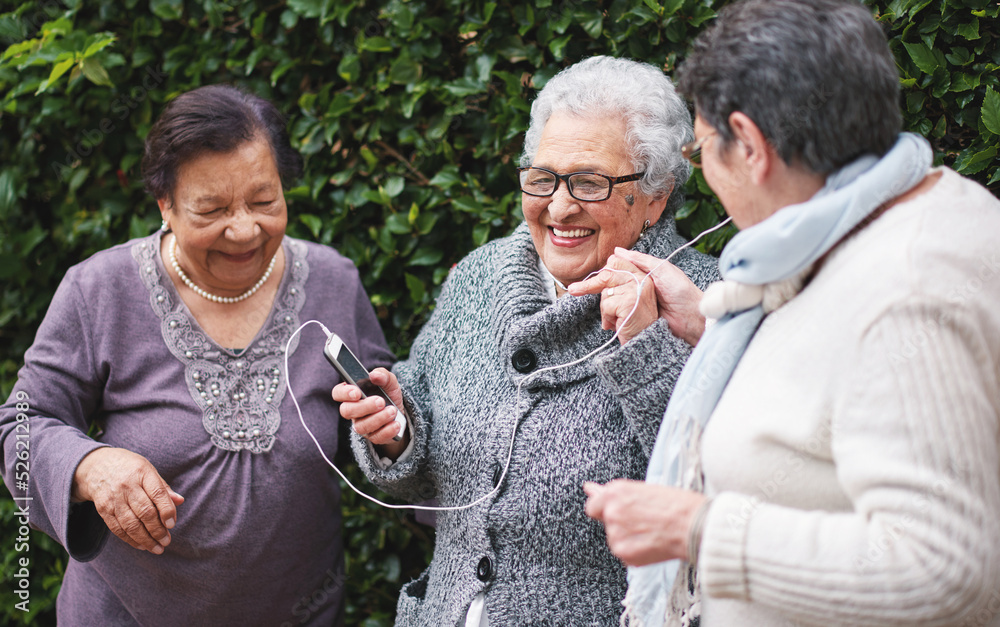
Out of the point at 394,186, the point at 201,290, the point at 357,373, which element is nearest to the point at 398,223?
the point at 394,186

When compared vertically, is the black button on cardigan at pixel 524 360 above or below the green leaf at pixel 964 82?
below

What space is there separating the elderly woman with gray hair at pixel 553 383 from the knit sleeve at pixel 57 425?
0.79 m

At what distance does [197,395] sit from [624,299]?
132 cm

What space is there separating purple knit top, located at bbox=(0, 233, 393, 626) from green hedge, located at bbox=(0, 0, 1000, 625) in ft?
2.12

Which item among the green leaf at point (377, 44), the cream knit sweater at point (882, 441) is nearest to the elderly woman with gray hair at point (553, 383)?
the cream knit sweater at point (882, 441)

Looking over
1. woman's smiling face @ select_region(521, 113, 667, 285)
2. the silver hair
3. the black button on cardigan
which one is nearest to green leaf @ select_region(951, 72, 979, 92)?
the silver hair

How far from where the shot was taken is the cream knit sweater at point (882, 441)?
1110mm

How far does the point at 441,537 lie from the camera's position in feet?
7.38

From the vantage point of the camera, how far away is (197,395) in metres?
2.30

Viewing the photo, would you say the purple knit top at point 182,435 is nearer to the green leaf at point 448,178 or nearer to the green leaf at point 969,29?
the green leaf at point 448,178

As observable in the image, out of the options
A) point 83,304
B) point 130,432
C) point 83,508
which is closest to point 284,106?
point 83,304

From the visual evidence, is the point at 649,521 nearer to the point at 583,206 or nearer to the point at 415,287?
the point at 583,206

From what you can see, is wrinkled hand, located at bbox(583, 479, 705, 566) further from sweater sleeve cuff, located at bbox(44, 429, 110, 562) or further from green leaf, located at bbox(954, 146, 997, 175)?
sweater sleeve cuff, located at bbox(44, 429, 110, 562)

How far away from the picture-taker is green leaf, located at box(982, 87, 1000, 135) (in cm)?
196
